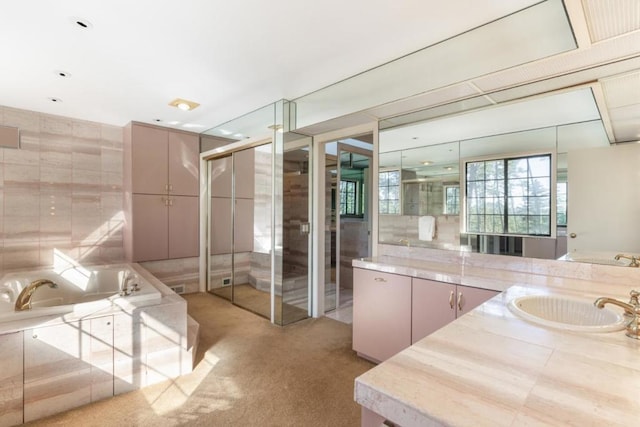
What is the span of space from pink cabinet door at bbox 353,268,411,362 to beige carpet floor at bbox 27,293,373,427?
0.19m

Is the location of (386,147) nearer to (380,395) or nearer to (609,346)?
(609,346)

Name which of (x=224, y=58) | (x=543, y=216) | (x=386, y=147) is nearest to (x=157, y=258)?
(x=224, y=58)

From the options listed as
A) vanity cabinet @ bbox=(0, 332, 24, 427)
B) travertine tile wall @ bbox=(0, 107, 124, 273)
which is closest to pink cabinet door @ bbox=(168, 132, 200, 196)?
travertine tile wall @ bbox=(0, 107, 124, 273)

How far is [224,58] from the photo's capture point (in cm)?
229

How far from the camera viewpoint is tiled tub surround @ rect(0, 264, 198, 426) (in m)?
1.74

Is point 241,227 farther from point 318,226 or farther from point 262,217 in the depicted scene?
point 318,226

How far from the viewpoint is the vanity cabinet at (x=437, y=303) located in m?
1.83

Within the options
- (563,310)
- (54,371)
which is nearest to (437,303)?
Result: (563,310)

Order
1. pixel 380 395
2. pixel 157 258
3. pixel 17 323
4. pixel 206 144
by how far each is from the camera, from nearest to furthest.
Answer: pixel 380 395
pixel 17 323
pixel 157 258
pixel 206 144

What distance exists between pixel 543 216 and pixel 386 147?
129 centimetres

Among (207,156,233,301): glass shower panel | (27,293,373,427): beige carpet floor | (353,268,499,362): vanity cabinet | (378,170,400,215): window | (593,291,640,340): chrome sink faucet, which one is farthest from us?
(207,156,233,301): glass shower panel

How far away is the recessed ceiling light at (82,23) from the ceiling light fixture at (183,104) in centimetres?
118

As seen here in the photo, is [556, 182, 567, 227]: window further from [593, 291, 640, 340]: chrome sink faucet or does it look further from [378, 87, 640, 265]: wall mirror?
[593, 291, 640, 340]: chrome sink faucet

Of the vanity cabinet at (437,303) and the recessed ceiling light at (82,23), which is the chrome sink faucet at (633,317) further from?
the recessed ceiling light at (82,23)
